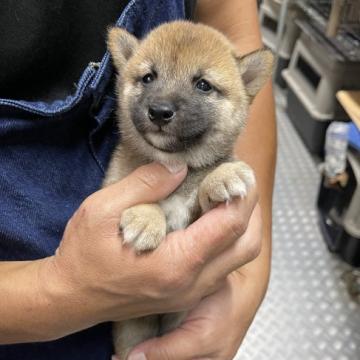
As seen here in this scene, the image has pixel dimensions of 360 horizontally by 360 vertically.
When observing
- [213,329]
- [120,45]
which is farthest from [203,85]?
[213,329]

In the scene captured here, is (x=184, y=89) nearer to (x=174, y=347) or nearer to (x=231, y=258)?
(x=231, y=258)

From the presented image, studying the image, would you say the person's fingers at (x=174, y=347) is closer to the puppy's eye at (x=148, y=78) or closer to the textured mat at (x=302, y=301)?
the puppy's eye at (x=148, y=78)

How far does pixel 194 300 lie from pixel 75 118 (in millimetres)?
343

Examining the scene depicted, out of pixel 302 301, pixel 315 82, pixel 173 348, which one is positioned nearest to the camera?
pixel 173 348

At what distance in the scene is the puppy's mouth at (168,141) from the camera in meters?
0.69

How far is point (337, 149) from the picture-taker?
4.73 ft

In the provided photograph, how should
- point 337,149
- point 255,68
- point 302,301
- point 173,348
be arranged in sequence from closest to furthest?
point 173,348, point 255,68, point 302,301, point 337,149

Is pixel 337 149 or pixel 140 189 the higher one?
pixel 140 189

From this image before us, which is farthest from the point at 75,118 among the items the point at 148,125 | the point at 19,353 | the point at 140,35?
the point at 19,353

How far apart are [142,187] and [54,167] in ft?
0.50

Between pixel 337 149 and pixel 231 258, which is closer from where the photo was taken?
pixel 231 258

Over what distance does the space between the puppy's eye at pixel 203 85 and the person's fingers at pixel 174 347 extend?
1.31 ft

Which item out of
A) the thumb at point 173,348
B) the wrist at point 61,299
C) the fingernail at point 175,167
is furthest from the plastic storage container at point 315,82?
the wrist at point 61,299

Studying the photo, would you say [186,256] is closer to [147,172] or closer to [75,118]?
[147,172]
